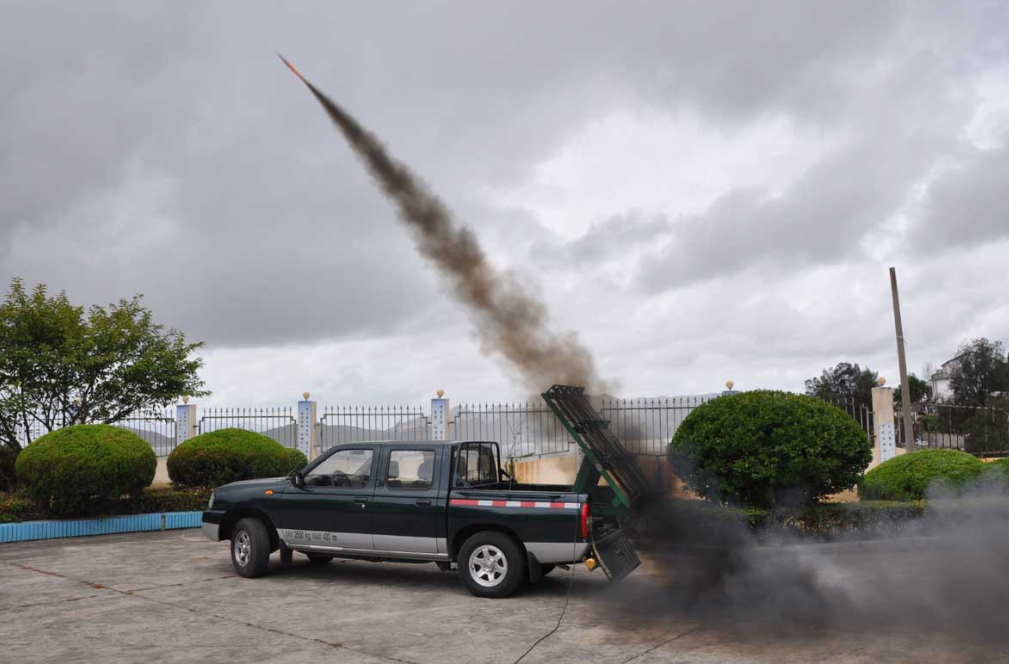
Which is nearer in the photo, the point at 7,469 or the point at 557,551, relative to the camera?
the point at 557,551

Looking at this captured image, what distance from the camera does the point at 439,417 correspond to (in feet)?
72.6

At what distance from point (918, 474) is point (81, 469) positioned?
1490 cm

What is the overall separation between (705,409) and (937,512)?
3902mm

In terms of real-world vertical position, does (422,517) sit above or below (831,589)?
above

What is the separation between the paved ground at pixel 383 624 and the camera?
6855 mm

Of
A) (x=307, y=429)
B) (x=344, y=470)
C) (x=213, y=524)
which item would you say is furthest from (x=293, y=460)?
(x=344, y=470)

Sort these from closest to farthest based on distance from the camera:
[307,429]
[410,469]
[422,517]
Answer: [422,517]
[410,469]
[307,429]

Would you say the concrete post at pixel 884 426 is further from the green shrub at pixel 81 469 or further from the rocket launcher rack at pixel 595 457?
the green shrub at pixel 81 469

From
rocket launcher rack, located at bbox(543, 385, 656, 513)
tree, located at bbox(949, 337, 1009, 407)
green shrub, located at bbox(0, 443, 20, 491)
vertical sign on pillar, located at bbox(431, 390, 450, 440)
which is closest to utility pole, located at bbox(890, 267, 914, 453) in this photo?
vertical sign on pillar, located at bbox(431, 390, 450, 440)

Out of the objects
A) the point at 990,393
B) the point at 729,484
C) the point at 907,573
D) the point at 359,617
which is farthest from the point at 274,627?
the point at 990,393

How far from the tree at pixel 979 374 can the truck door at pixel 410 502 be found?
52251 mm

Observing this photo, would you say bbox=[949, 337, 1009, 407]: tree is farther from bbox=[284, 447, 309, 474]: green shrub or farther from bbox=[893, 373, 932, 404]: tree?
bbox=[284, 447, 309, 474]: green shrub

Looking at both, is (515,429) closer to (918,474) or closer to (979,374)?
(918,474)

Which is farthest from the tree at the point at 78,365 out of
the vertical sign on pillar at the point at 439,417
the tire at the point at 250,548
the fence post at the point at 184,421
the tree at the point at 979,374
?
the tree at the point at 979,374
